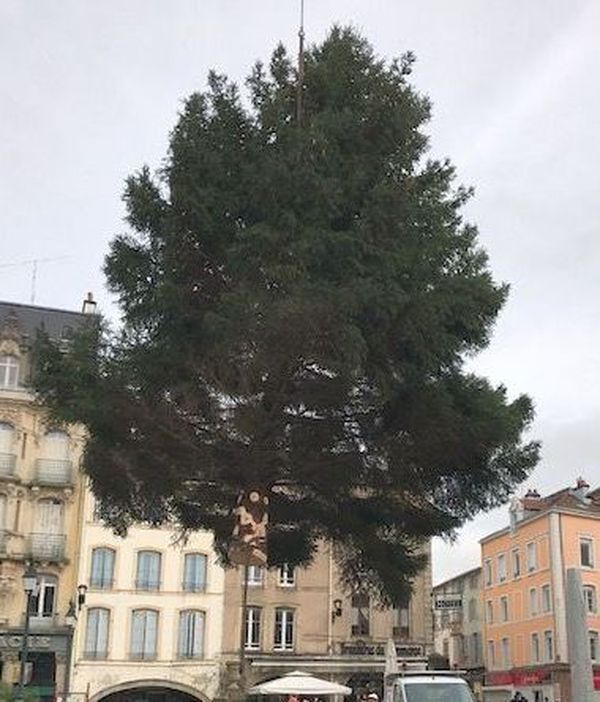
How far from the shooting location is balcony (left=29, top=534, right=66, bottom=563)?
4003 cm

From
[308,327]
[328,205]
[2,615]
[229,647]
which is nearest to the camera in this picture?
[308,327]

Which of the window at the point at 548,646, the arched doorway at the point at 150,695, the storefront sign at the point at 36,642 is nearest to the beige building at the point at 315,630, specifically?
the arched doorway at the point at 150,695

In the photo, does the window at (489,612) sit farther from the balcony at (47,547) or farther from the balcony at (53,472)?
the balcony at (53,472)

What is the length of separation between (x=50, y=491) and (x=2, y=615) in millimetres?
5139

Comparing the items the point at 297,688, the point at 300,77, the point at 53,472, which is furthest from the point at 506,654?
the point at 300,77

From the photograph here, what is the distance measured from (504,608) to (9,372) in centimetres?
2873

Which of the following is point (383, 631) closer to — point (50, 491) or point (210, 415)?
point (50, 491)

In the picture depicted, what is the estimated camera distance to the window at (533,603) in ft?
161

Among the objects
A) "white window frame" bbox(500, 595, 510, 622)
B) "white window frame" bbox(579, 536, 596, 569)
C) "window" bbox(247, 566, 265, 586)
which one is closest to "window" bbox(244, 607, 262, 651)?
"window" bbox(247, 566, 265, 586)

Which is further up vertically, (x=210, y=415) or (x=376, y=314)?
(x=376, y=314)

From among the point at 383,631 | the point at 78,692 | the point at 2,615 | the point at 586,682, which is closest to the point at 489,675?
the point at 383,631

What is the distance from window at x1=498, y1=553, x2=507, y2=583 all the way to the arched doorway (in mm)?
19471

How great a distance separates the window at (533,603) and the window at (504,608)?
144 inches

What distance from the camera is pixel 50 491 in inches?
1617
